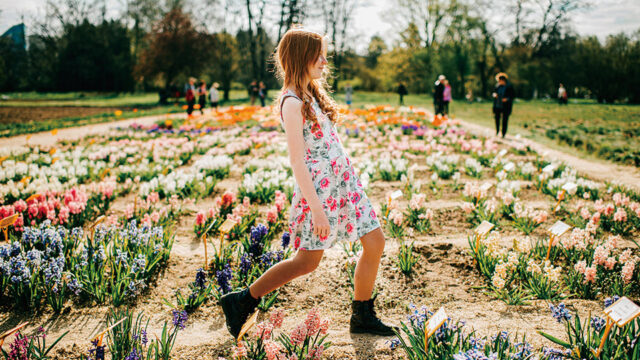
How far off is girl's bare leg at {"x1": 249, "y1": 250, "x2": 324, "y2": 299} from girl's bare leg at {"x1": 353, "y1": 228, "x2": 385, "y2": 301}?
0.28m

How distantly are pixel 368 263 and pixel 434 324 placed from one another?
1.85 ft

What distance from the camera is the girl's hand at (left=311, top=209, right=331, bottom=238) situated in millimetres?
2051

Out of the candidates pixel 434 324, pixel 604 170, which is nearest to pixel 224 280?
pixel 434 324

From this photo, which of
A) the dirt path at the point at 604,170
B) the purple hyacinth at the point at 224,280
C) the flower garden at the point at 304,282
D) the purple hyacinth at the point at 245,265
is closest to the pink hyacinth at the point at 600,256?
the flower garden at the point at 304,282

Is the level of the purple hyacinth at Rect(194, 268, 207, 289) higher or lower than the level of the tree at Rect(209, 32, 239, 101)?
lower

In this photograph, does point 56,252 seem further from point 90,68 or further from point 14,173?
point 90,68

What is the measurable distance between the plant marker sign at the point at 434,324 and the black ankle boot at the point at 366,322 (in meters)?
0.47

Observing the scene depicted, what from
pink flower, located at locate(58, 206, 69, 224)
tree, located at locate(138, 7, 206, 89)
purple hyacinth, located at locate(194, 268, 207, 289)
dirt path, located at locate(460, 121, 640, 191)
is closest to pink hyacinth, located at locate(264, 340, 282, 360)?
purple hyacinth, located at locate(194, 268, 207, 289)

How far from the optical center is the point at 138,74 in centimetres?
3353

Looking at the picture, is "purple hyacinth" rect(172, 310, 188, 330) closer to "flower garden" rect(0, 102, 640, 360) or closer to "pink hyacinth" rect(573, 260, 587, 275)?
"flower garden" rect(0, 102, 640, 360)

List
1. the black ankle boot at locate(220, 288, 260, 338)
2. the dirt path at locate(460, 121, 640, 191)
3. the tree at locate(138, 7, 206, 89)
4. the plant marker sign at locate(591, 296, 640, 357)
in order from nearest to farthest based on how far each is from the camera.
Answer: the plant marker sign at locate(591, 296, 640, 357)
the black ankle boot at locate(220, 288, 260, 338)
the dirt path at locate(460, 121, 640, 191)
the tree at locate(138, 7, 206, 89)

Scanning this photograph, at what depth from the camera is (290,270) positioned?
7.25 ft

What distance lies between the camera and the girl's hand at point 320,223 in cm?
205

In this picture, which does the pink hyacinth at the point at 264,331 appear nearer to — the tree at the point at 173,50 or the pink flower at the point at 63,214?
the pink flower at the point at 63,214
